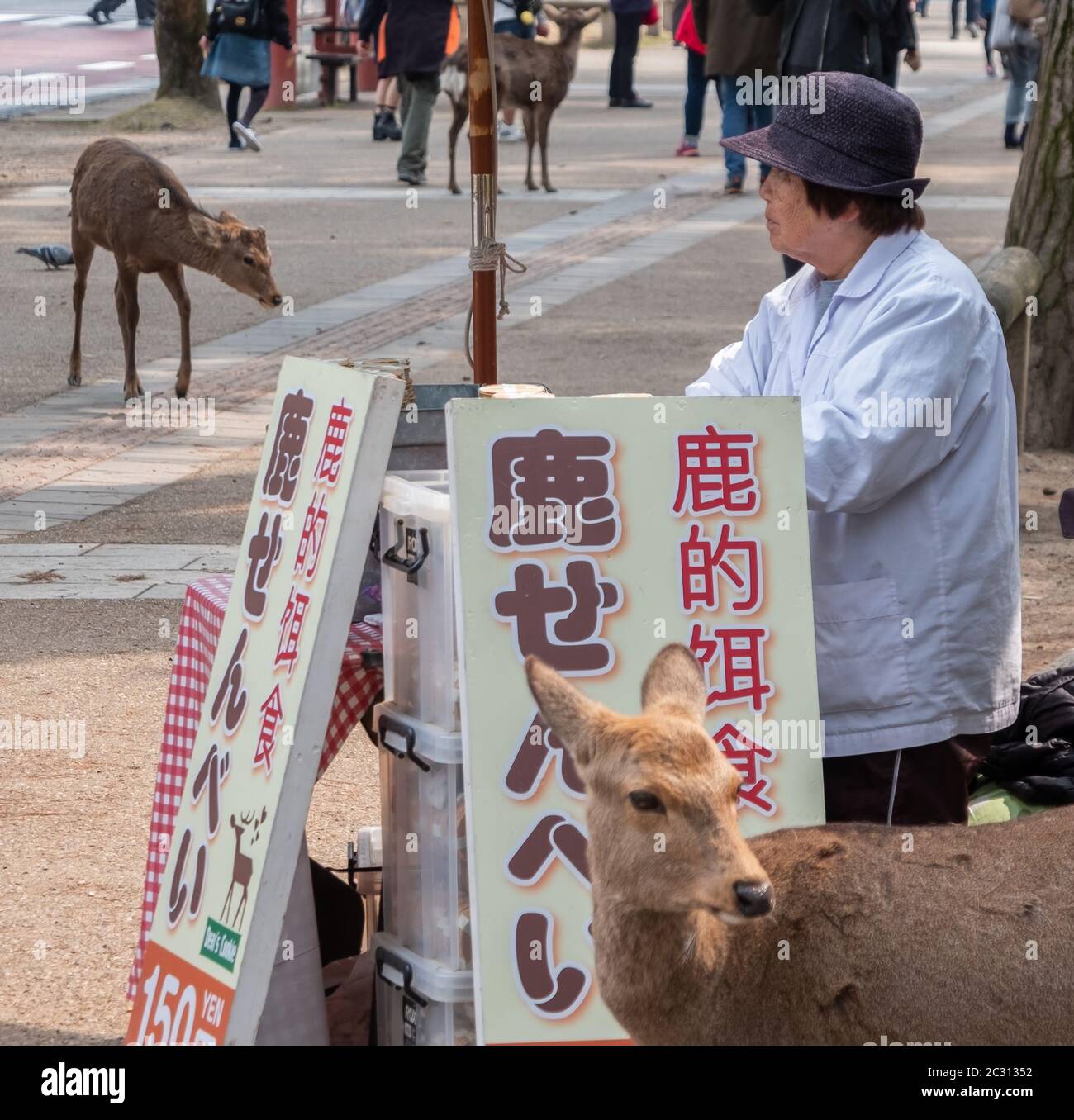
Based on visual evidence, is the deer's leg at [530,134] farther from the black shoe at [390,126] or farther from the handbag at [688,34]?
the black shoe at [390,126]

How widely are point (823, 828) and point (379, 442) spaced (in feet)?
3.15

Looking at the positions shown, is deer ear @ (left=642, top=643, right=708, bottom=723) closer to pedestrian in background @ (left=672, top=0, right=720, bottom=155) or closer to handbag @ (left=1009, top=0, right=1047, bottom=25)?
handbag @ (left=1009, top=0, right=1047, bottom=25)

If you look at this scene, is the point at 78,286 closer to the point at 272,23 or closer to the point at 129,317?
the point at 129,317

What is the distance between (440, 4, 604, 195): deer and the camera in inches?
658

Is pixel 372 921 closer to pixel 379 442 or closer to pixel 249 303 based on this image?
pixel 379 442

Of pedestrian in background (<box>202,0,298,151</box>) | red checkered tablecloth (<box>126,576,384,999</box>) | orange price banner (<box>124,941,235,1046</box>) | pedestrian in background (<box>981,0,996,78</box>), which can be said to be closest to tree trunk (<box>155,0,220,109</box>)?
pedestrian in background (<box>202,0,298,151</box>)

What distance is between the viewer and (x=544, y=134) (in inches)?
663

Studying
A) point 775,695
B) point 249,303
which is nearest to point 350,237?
point 249,303

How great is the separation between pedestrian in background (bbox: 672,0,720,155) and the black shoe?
10.5 ft

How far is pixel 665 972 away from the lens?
2.81 meters

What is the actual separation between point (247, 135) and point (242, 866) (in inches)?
674

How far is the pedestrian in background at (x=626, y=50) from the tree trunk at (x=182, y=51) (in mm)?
5070

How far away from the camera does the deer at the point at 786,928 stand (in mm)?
2752

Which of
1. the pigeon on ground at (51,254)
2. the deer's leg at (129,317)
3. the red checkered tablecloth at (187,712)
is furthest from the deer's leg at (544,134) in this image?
the red checkered tablecloth at (187,712)
